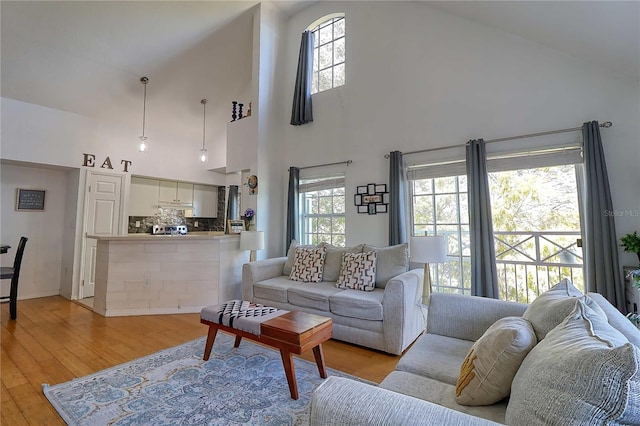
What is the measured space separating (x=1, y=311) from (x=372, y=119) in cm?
573

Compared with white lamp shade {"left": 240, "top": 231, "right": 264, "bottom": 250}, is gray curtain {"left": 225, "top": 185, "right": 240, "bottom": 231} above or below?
above

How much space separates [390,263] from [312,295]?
36.4 inches

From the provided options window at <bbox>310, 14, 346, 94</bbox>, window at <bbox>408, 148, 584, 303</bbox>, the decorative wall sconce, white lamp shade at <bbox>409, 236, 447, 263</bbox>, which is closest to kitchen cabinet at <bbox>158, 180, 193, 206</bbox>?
window at <bbox>310, 14, 346, 94</bbox>

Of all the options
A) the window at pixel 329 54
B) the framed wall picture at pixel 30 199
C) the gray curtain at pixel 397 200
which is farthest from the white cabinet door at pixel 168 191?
the gray curtain at pixel 397 200

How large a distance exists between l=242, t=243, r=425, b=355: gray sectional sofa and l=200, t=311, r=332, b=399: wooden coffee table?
610 mm

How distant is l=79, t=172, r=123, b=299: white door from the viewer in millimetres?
4816

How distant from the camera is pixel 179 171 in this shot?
6020 millimetres

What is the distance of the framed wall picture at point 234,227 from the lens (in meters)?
4.61

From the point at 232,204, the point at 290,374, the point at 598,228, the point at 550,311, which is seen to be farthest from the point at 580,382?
the point at 232,204

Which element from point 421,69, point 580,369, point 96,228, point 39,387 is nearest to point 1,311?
point 96,228

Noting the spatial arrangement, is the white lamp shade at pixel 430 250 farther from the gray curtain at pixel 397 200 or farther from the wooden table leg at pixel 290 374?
the wooden table leg at pixel 290 374

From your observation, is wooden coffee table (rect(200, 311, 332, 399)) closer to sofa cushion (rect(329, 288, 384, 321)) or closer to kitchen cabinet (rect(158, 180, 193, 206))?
sofa cushion (rect(329, 288, 384, 321))

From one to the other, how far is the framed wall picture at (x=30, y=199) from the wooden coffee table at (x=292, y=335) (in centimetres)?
448

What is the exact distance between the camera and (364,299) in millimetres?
2826
